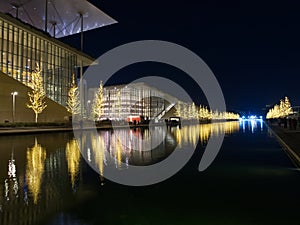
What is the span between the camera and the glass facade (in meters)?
37.7

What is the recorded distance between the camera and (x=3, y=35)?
123ft

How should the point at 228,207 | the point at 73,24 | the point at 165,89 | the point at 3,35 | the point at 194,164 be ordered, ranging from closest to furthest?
the point at 228,207 → the point at 194,164 → the point at 3,35 → the point at 73,24 → the point at 165,89

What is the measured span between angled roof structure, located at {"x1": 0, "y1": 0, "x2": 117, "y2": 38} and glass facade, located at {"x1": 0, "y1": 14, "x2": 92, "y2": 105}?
4.15 m

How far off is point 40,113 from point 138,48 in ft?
120

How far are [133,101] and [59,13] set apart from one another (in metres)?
57.5

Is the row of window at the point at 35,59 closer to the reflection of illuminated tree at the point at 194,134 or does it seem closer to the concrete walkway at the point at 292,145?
the reflection of illuminated tree at the point at 194,134

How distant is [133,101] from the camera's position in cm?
10388

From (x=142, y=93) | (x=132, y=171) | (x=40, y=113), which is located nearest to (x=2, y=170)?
(x=132, y=171)

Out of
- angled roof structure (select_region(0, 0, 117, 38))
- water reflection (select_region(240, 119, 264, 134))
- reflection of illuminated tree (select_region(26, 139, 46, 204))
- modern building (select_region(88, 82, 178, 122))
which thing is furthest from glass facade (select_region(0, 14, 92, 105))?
modern building (select_region(88, 82, 178, 122))

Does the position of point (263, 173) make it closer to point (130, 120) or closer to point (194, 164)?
point (194, 164)

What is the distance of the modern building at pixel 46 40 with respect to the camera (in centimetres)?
3828

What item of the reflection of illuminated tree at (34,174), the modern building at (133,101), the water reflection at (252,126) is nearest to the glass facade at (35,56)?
the water reflection at (252,126)

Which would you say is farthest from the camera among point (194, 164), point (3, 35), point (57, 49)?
point (57, 49)

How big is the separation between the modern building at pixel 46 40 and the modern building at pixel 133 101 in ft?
141
